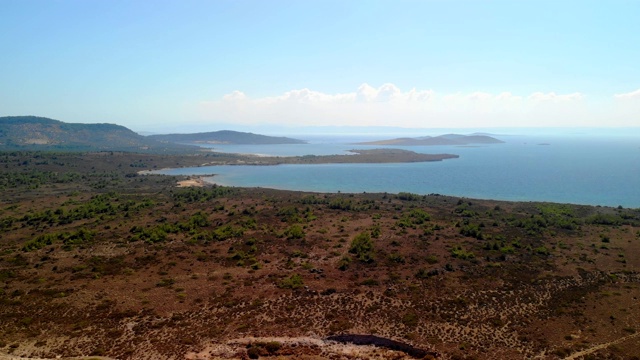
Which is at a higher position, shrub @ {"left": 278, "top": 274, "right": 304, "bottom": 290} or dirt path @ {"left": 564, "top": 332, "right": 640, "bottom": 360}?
shrub @ {"left": 278, "top": 274, "right": 304, "bottom": 290}

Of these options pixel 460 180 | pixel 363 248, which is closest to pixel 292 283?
pixel 363 248

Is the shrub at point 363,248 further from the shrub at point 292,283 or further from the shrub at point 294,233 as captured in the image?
the shrub at point 292,283

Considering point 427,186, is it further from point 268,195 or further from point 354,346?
point 354,346

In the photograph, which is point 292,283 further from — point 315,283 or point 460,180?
point 460,180

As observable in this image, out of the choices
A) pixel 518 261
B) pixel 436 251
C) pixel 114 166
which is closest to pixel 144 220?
pixel 436 251

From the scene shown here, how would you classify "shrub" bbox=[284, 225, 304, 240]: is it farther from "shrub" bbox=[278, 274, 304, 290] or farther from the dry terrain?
"shrub" bbox=[278, 274, 304, 290]

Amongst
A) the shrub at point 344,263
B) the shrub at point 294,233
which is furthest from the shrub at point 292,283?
the shrub at point 294,233

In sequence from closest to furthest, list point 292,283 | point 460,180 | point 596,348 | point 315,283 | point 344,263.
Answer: point 596,348
point 292,283
point 315,283
point 344,263
point 460,180

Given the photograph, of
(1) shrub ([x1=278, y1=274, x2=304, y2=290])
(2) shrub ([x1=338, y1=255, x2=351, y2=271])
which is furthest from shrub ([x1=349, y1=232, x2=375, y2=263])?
(1) shrub ([x1=278, y1=274, x2=304, y2=290])
